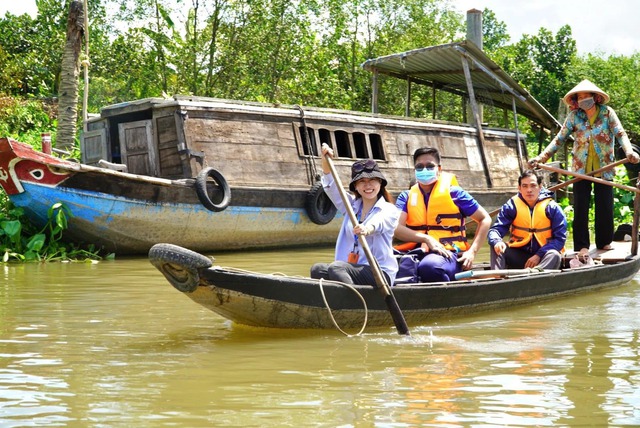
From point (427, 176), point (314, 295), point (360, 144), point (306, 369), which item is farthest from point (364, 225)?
point (360, 144)

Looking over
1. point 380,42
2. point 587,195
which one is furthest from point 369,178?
point 380,42

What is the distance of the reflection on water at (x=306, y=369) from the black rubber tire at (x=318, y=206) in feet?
19.4

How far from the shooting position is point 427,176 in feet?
24.5

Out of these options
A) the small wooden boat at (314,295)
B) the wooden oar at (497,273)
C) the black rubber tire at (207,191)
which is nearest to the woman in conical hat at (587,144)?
the wooden oar at (497,273)

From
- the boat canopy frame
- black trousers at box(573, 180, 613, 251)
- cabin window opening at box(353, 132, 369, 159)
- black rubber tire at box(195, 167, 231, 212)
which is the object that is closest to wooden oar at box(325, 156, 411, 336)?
black trousers at box(573, 180, 613, 251)

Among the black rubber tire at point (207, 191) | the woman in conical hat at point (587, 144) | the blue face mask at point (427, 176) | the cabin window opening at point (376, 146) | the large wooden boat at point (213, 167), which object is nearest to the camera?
the blue face mask at point (427, 176)

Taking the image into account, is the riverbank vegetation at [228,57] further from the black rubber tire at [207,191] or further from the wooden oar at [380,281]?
the wooden oar at [380,281]

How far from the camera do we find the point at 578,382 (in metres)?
5.10

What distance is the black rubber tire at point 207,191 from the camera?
12.4 m

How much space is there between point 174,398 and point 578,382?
7.30ft

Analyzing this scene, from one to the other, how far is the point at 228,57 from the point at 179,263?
1621 centimetres

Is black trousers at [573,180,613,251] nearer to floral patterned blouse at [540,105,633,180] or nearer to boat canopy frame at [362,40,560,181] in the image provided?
floral patterned blouse at [540,105,633,180]

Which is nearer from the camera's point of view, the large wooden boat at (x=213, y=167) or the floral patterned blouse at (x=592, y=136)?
the floral patterned blouse at (x=592, y=136)

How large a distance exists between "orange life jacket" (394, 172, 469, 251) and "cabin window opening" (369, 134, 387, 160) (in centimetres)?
800
